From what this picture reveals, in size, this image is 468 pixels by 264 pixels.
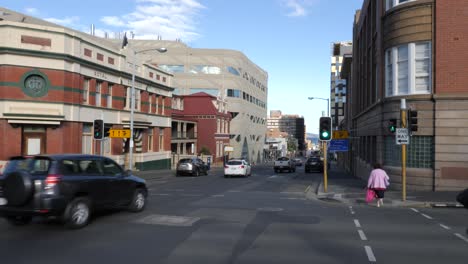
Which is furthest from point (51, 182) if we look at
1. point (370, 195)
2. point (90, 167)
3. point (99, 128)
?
point (99, 128)

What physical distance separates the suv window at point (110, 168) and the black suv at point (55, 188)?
165 millimetres

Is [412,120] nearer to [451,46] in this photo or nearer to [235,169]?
[451,46]

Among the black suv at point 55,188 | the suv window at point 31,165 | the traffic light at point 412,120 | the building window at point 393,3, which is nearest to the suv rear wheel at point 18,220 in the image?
the black suv at point 55,188

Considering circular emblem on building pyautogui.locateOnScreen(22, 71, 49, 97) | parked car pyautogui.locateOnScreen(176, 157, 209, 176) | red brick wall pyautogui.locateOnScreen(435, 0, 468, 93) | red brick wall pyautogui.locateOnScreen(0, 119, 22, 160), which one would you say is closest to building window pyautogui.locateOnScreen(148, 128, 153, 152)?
parked car pyautogui.locateOnScreen(176, 157, 209, 176)

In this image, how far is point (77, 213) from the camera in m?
10.3

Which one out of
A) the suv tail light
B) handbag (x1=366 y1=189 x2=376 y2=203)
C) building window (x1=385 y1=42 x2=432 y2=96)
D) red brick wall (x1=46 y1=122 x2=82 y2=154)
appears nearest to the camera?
the suv tail light

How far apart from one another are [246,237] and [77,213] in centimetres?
387

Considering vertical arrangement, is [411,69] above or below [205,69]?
below

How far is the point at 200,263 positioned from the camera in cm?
748

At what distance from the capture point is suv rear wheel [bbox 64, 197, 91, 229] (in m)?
10.0

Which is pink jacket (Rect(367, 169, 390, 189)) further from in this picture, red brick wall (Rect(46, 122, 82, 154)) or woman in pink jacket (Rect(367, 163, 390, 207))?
red brick wall (Rect(46, 122, 82, 154))

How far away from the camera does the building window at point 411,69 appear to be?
20359mm

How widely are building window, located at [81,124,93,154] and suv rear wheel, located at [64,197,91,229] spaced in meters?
21.8

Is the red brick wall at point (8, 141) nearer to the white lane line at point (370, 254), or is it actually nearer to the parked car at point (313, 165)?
the white lane line at point (370, 254)
